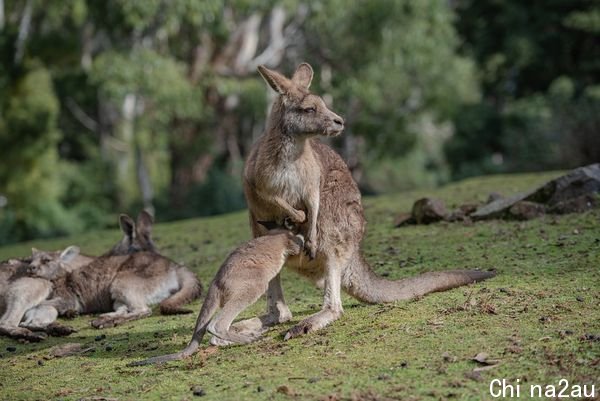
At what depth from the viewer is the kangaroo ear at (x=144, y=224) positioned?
9.56 m

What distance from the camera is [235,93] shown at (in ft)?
73.4

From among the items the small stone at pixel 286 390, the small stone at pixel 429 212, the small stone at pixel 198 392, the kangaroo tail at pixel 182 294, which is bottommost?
the kangaroo tail at pixel 182 294

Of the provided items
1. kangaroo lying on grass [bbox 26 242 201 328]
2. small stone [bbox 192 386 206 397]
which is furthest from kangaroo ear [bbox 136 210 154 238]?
small stone [bbox 192 386 206 397]

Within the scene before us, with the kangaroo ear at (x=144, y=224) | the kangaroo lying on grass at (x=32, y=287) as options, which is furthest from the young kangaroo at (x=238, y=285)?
the kangaroo ear at (x=144, y=224)

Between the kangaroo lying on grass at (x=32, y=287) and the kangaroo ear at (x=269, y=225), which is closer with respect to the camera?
the kangaroo ear at (x=269, y=225)

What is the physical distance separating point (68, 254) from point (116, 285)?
2.57 ft

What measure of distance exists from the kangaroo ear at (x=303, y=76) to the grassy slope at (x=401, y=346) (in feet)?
5.74

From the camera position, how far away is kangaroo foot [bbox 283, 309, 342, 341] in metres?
6.14

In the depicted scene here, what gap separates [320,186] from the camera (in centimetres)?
670

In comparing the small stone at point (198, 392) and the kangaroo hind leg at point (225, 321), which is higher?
the kangaroo hind leg at point (225, 321)

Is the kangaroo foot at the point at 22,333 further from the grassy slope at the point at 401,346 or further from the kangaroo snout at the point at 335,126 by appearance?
the kangaroo snout at the point at 335,126

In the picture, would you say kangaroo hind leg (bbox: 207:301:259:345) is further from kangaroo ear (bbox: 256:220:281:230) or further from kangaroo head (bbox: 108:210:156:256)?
kangaroo head (bbox: 108:210:156:256)

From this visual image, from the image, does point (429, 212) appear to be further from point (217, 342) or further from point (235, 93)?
point (235, 93)

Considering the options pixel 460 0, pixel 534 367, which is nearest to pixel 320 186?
pixel 534 367
